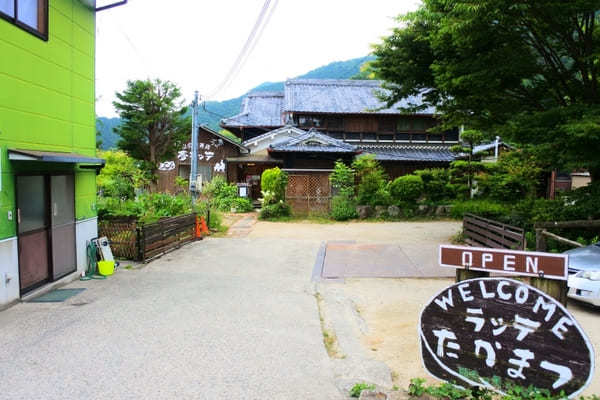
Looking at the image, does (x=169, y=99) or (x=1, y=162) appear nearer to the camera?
(x=1, y=162)

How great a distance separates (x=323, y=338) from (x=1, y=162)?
5.17m

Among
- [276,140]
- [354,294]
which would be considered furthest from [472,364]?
[276,140]

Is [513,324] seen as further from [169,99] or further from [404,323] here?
[169,99]

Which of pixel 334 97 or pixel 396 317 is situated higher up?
pixel 334 97

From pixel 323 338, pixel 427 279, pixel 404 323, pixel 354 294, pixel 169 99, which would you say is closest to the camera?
pixel 323 338

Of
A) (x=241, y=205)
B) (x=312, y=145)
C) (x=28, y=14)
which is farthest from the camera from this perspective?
(x=312, y=145)

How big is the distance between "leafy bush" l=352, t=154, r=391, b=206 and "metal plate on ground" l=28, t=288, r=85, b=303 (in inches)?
504

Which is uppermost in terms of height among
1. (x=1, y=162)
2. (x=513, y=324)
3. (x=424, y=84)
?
(x=424, y=84)

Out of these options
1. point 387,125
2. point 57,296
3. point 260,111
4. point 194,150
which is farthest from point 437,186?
point 57,296

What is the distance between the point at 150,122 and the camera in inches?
787

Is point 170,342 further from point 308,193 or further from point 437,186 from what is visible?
point 437,186

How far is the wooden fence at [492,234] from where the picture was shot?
849cm

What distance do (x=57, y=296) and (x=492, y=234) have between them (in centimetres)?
928

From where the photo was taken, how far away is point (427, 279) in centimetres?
831
